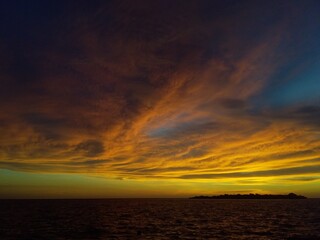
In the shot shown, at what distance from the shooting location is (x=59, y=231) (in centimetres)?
5134

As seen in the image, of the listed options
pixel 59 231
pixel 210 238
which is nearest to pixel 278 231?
pixel 210 238

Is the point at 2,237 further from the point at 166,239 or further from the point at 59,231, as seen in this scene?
the point at 166,239

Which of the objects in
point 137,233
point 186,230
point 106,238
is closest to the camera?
point 106,238

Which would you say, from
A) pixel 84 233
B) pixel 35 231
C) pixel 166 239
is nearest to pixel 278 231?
pixel 166 239

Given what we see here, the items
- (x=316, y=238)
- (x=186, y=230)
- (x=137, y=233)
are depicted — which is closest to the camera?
(x=316, y=238)

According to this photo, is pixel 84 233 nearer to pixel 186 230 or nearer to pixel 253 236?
pixel 186 230

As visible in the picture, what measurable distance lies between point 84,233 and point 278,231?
101ft

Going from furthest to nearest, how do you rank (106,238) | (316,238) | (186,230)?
(186,230)
(106,238)
(316,238)

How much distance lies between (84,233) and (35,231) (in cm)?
861

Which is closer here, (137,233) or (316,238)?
(316,238)

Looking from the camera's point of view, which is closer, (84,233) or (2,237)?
(2,237)

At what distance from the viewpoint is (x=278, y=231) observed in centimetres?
5175

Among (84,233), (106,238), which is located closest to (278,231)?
(106,238)

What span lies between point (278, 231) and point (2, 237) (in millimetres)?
42041
